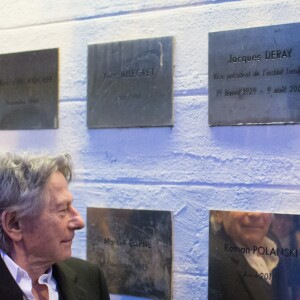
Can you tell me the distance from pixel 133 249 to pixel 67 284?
26 cm

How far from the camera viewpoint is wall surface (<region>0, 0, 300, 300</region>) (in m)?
1.47

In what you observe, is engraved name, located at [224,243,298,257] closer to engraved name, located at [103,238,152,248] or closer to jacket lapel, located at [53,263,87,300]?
engraved name, located at [103,238,152,248]

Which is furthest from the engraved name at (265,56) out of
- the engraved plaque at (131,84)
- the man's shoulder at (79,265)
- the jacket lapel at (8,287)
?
the jacket lapel at (8,287)

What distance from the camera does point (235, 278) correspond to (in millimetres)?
1490

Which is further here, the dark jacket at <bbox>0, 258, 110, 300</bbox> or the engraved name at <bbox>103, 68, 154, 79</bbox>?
the engraved name at <bbox>103, 68, 154, 79</bbox>

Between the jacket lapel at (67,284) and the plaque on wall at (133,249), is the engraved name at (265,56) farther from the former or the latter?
the jacket lapel at (67,284)

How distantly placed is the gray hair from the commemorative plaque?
1.63 ft

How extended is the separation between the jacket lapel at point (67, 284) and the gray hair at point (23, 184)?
0.16m

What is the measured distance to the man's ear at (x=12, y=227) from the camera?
4.39 ft

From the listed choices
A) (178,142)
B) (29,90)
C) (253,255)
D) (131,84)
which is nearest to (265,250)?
(253,255)

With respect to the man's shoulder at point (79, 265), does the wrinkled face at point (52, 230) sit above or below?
above

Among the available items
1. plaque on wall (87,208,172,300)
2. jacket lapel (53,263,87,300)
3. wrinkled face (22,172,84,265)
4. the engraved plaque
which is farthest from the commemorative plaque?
jacket lapel (53,263,87,300)

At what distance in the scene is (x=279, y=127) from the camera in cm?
145

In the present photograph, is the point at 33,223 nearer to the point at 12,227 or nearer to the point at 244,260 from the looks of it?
the point at 12,227
